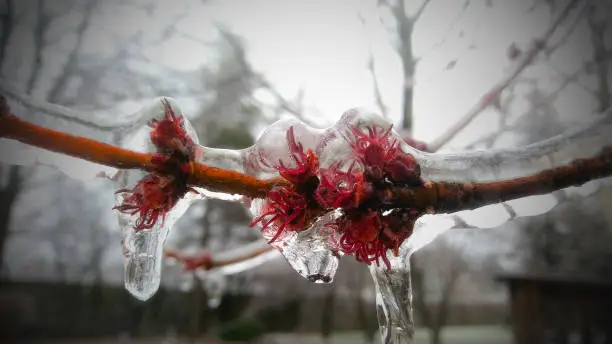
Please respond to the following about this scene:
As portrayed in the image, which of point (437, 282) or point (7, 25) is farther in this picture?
point (437, 282)

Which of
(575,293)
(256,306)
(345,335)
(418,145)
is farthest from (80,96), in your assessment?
(345,335)

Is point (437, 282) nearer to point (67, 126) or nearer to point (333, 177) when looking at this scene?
point (333, 177)

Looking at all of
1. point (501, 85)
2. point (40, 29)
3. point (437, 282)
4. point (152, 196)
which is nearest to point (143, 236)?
point (152, 196)

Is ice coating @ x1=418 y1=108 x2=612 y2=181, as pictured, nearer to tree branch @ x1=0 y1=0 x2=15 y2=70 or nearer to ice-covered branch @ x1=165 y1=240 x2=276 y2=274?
ice-covered branch @ x1=165 y1=240 x2=276 y2=274

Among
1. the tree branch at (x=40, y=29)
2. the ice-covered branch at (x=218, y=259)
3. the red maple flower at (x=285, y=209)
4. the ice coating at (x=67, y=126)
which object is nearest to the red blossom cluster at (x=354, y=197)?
the red maple flower at (x=285, y=209)

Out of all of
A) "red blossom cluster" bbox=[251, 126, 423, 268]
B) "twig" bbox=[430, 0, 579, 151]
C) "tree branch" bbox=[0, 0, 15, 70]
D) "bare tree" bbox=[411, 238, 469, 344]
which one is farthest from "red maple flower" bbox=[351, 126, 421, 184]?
"bare tree" bbox=[411, 238, 469, 344]

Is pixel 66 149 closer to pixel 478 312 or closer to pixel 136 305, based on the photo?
pixel 136 305
